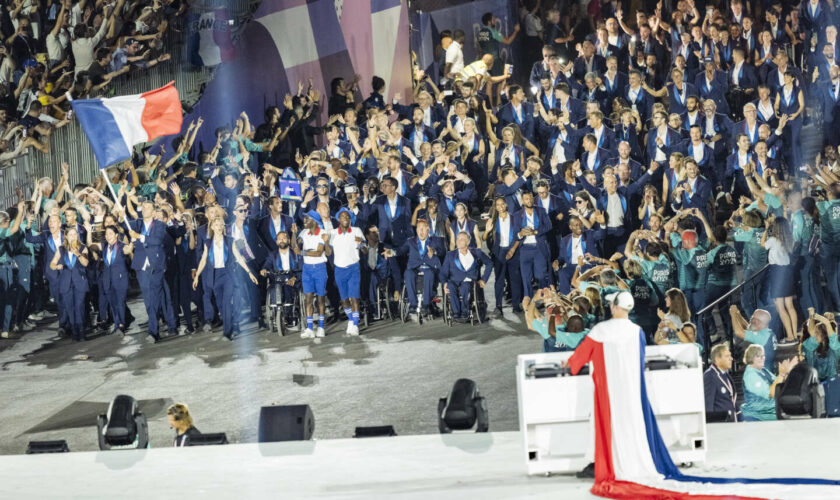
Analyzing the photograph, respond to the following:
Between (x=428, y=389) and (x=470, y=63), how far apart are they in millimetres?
4792

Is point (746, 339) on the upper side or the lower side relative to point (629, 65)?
lower

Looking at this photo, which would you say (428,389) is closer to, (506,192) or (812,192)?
(506,192)

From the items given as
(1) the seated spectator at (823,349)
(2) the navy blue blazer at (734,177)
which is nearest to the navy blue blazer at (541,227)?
(2) the navy blue blazer at (734,177)

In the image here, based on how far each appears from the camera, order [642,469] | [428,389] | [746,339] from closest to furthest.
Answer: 1. [642,469]
2. [746,339]
3. [428,389]

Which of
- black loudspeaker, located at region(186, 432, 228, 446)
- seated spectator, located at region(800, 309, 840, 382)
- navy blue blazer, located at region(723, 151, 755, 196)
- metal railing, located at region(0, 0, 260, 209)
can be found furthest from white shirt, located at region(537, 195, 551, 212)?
metal railing, located at region(0, 0, 260, 209)

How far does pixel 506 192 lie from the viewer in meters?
11.9

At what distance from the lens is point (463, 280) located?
37.6 feet

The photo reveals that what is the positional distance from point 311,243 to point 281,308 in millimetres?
714

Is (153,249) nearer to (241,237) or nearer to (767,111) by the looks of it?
(241,237)

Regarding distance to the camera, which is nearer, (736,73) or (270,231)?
(270,231)

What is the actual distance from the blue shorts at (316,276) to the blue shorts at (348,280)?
6.4 inches

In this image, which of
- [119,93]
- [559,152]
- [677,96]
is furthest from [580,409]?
[119,93]

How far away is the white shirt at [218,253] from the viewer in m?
12.1

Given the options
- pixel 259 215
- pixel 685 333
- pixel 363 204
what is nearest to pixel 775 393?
pixel 685 333
